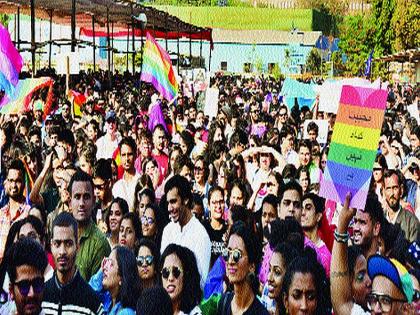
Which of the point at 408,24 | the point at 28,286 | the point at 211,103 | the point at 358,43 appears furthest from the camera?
the point at 358,43

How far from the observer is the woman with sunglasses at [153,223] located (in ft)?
28.3

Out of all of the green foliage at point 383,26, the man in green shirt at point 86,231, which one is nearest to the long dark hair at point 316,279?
the man in green shirt at point 86,231

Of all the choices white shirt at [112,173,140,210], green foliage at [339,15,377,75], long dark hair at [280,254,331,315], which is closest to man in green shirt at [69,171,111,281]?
long dark hair at [280,254,331,315]

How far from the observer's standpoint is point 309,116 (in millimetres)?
21531

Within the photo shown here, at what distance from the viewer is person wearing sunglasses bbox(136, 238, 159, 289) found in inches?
284

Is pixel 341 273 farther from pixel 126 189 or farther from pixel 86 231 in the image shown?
pixel 126 189

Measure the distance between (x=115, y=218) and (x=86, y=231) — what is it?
2.12 feet

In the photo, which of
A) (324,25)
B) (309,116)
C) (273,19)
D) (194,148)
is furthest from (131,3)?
(324,25)

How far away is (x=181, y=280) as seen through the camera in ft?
22.2

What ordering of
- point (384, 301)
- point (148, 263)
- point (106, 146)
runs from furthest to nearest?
point (106, 146), point (148, 263), point (384, 301)

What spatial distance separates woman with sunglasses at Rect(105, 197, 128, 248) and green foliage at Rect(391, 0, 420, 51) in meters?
43.7

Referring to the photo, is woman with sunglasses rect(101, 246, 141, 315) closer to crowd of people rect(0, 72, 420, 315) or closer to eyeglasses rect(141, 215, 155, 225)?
crowd of people rect(0, 72, 420, 315)

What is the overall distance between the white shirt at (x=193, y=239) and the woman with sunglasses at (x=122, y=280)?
2.55 feet

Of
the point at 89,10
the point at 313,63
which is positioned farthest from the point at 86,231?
the point at 313,63
